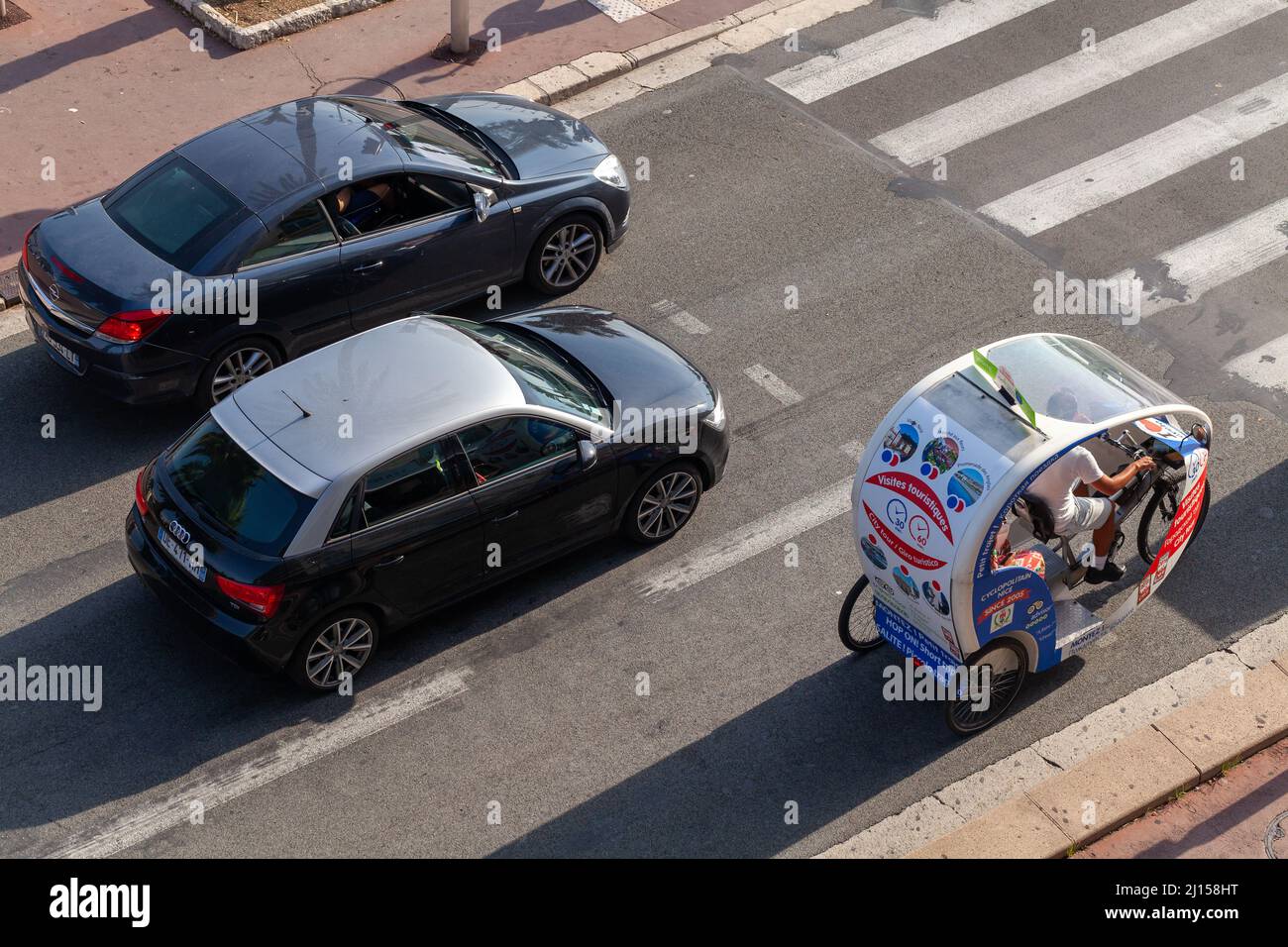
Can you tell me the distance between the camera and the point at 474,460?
8906mm

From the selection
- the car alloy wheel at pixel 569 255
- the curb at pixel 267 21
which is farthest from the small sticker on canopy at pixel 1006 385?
the curb at pixel 267 21

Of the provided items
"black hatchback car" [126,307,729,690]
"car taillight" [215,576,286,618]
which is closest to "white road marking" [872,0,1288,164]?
"black hatchback car" [126,307,729,690]

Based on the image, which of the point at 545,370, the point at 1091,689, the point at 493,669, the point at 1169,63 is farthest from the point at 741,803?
the point at 1169,63

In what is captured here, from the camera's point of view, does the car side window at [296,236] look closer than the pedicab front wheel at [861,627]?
No

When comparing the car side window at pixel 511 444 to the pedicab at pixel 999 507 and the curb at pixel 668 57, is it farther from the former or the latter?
the curb at pixel 668 57

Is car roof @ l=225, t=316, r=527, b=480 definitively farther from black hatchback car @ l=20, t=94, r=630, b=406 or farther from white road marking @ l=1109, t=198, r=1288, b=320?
white road marking @ l=1109, t=198, r=1288, b=320

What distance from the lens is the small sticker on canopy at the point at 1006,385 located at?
7872 millimetres

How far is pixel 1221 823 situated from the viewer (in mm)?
8453

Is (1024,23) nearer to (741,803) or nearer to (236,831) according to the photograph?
(741,803)

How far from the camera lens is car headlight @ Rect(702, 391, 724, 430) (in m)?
9.94

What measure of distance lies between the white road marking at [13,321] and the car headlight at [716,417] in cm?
556

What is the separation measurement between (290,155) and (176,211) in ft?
3.00

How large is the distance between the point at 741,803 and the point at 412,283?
492 cm

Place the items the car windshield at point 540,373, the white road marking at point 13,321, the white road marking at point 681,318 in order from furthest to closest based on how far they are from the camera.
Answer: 1. the white road marking at point 681,318
2. the white road marking at point 13,321
3. the car windshield at point 540,373
